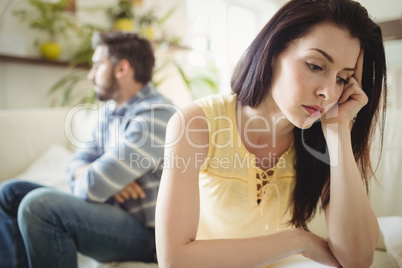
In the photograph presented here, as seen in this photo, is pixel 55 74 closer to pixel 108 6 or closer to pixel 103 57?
pixel 108 6

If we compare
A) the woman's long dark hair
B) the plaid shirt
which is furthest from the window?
the woman's long dark hair

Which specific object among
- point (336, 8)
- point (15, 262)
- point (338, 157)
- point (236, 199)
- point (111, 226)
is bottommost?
point (15, 262)

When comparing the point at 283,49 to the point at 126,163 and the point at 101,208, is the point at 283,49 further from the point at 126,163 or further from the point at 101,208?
the point at 101,208

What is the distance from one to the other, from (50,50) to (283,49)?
2.25 meters

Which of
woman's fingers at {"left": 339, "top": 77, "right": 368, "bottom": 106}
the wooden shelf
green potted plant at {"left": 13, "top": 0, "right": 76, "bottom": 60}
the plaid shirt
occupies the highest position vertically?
green potted plant at {"left": 13, "top": 0, "right": 76, "bottom": 60}

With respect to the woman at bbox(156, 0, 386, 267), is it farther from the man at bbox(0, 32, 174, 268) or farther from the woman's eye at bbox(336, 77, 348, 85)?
the man at bbox(0, 32, 174, 268)

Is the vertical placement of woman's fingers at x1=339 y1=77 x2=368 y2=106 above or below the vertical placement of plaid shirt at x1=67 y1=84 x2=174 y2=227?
above

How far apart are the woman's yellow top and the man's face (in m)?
0.76

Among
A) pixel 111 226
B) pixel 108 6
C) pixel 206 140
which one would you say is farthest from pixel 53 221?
pixel 108 6

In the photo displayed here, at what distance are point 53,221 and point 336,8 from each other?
1.00m

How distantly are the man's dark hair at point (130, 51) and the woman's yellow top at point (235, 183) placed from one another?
73cm

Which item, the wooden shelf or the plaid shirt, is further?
the wooden shelf

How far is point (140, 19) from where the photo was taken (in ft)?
10.3

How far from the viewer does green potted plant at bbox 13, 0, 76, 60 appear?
2.34 meters
